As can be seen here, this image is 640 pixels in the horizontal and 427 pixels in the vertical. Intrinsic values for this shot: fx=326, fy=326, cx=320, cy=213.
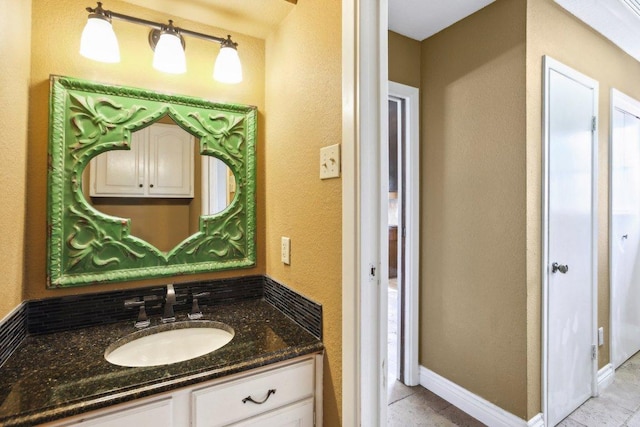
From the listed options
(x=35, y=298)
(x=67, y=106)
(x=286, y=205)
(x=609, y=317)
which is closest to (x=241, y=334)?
(x=286, y=205)

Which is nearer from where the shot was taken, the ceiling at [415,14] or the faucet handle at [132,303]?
the faucet handle at [132,303]

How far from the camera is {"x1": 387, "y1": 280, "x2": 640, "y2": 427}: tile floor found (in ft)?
6.20

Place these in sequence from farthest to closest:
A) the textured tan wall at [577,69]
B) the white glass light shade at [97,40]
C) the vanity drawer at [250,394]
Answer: the textured tan wall at [577,69]
the white glass light shade at [97,40]
the vanity drawer at [250,394]

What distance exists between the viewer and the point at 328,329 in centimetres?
116

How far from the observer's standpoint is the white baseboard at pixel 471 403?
1.74 meters

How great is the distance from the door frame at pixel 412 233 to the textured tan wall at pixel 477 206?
0.17 ft

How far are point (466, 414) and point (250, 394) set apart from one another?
5.14 feet

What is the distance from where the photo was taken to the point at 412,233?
2.25 m

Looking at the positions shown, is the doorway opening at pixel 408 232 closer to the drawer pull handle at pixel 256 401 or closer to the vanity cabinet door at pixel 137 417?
the drawer pull handle at pixel 256 401

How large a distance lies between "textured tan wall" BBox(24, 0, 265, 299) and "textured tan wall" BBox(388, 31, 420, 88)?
930mm

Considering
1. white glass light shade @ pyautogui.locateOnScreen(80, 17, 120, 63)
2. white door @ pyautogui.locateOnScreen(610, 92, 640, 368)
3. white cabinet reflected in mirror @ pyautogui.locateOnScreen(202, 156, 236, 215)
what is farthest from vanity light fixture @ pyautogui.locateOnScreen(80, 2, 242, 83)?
white door @ pyautogui.locateOnScreen(610, 92, 640, 368)

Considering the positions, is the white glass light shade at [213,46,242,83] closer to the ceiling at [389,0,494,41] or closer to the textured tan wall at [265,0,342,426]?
the textured tan wall at [265,0,342,426]

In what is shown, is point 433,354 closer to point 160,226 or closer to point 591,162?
point 591,162

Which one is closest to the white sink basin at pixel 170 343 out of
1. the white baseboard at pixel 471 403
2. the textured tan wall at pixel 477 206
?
the textured tan wall at pixel 477 206
